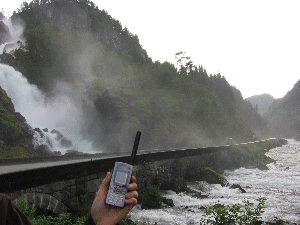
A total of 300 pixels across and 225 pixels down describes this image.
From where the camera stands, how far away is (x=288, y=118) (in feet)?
570

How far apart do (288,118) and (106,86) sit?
161 m

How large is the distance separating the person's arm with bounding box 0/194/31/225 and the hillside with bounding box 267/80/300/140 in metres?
181

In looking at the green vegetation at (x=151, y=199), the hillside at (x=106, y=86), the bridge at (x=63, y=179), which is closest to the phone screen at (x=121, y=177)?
the bridge at (x=63, y=179)

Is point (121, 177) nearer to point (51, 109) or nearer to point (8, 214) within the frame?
point (8, 214)

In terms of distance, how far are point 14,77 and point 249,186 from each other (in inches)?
1235

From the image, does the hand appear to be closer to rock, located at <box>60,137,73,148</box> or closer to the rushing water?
the rushing water

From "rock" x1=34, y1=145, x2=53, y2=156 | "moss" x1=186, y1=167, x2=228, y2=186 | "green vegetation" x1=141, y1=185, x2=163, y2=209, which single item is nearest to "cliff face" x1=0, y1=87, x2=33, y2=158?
"rock" x1=34, y1=145, x2=53, y2=156

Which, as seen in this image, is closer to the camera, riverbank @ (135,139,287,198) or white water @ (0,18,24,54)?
riverbank @ (135,139,287,198)

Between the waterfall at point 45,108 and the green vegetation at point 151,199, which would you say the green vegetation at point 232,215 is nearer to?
the green vegetation at point 151,199

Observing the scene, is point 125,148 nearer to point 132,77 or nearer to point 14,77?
point 14,77

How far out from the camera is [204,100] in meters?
63.8

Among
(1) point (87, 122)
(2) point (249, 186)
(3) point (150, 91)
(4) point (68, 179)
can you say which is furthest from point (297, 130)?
(4) point (68, 179)

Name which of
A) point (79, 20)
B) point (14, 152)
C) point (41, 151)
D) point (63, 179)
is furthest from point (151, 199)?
point (79, 20)

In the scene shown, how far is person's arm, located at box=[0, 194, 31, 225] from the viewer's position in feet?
3.81
